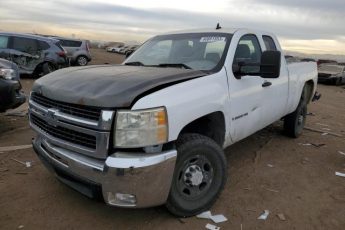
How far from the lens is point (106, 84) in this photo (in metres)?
3.64

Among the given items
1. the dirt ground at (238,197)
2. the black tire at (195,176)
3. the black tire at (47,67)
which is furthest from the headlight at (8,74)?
the black tire at (47,67)

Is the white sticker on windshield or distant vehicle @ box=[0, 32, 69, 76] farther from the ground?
the white sticker on windshield

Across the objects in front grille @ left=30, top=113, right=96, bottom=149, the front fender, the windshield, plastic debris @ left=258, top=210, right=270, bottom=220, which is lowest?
plastic debris @ left=258, top=210, right=270, bottom=220

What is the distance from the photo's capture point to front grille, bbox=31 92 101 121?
3.42 m

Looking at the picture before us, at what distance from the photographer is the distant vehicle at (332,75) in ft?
79.7

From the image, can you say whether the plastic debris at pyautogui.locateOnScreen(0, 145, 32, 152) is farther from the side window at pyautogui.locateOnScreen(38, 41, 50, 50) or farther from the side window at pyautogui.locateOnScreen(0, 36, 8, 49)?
the side window at pyautogui.locateOnScreen(38, 41, 50, 50)

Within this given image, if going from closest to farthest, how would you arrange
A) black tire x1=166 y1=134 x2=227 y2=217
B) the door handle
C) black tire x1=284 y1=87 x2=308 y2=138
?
1. black tire x1=166 y1=134 x2=227 y2=217
2. the door handle
3. black tire x1=284 y1=87 x2=308 y2=138

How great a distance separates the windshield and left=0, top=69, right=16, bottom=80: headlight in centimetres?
244

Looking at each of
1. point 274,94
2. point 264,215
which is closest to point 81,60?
point 274,94

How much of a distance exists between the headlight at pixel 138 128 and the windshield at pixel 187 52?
1.40m

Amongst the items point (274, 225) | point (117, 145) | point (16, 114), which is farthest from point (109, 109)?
point (16, 114)

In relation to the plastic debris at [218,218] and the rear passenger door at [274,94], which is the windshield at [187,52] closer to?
the rear passenger door at [274,94]

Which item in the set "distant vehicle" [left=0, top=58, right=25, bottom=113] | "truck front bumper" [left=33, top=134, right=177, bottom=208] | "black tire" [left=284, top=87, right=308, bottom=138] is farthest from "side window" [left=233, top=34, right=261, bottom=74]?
"distant vehicle" [left=0, top=58, right=25, bottom=113]

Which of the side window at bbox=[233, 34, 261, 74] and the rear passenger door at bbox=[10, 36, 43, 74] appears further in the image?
the rear passenger door at bbox=[10, 36, 43, 74]
